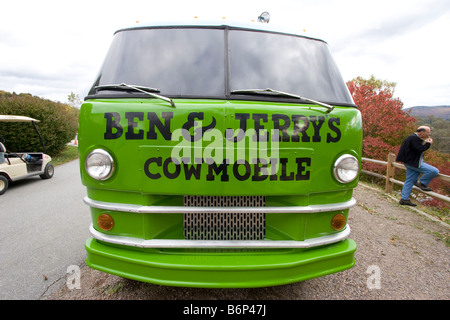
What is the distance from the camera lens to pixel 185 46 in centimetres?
234

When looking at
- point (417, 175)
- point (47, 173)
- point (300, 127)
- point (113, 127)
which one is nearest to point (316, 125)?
point (300, 127)

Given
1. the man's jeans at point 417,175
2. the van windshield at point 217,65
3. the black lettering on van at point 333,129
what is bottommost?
the man's jeans at point 417,175

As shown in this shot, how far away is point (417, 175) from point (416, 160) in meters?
0.39

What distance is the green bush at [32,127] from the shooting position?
12156 mm

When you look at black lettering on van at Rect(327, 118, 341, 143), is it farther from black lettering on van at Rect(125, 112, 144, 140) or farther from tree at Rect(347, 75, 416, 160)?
tree at Rect(347, 75, 416, 160)

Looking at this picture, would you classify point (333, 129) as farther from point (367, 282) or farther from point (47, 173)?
point (47, 173)

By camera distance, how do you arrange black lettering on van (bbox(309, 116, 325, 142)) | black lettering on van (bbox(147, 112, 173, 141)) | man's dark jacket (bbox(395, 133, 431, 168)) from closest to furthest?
black lettering on van (bbox(147, 112, 173, 141))
black lettering on van (bbox(309, 116, 325, 142))
man's dark jacket (bbox(395, 133, 431, 168))

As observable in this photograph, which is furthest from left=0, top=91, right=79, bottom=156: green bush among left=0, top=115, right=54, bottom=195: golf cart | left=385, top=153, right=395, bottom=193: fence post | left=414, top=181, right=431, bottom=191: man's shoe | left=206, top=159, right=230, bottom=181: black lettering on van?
left=414, top=181, right=431, bottom=191: man's shoe

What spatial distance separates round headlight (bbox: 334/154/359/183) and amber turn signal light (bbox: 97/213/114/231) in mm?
1832

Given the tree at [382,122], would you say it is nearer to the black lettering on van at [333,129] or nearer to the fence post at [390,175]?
the fence post at [390,175]

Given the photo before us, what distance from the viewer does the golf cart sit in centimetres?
674

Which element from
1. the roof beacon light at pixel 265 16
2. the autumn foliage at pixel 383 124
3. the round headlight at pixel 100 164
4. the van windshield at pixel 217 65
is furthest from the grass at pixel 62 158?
the autumn foliage at pixel 383 124
